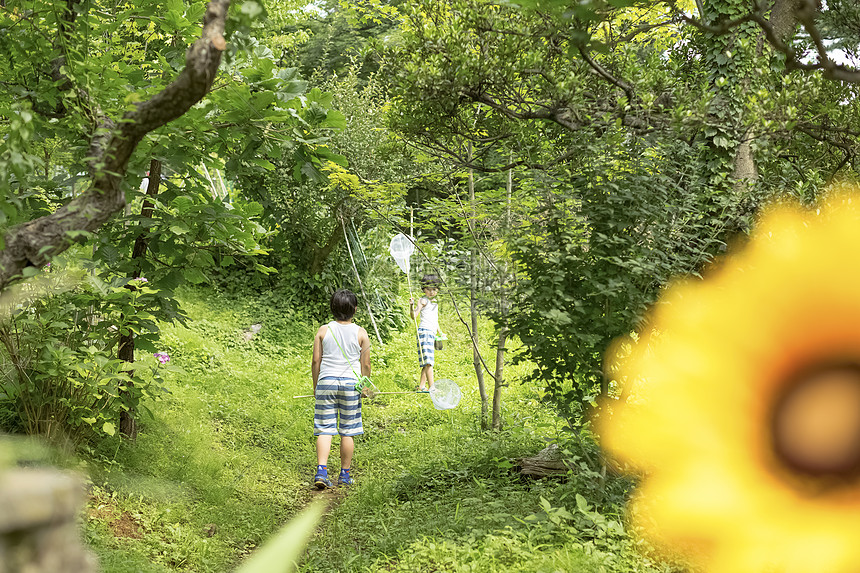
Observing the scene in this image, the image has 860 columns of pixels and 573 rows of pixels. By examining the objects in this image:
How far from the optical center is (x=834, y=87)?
3658 millimetres

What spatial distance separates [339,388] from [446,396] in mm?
1948

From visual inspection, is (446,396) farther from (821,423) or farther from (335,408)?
(821,423)

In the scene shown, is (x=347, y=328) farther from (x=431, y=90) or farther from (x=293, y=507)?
(x=431, y=90)

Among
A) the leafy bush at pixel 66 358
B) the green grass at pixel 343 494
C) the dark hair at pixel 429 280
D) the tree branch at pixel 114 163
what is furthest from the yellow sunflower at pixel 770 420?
the dark hair at pixel 429 280

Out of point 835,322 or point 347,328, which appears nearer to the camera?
point 835,322

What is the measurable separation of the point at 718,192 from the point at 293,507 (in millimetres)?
3648

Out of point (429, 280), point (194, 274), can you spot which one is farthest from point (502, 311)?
point (429, 280)

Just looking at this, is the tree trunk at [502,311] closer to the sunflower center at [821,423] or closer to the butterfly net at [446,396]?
the butterfly net at [446,396]

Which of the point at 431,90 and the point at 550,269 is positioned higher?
the point at 431,90

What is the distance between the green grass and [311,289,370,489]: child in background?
0.38 meters

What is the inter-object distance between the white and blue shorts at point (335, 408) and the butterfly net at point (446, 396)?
1645 mm

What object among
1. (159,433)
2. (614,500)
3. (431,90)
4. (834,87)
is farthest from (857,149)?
(159,433)

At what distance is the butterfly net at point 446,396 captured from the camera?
7.06 m

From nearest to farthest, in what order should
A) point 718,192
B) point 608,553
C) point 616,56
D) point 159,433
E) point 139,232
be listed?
point 608,553, point 718,192, point 139,232, point 616,56, point 159,433
